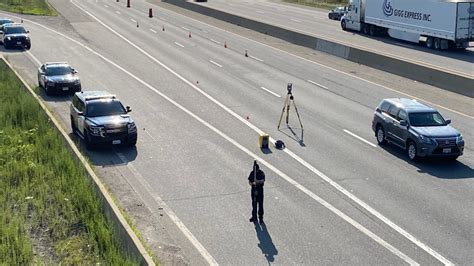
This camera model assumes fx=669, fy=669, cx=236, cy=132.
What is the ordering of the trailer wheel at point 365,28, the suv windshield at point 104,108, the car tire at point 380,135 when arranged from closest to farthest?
1. the suv windshield at point 104,108
2. the car tire at point 380,135
3. the trailer wheel at point 365,28

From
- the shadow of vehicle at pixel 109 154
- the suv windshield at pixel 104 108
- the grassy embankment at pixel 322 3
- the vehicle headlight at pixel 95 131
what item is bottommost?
the shadow of vehicle at pixel 109 154

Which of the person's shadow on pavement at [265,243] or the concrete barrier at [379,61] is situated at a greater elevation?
the concrete barrier at [379,61]

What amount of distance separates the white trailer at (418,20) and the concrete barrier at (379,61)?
781cm

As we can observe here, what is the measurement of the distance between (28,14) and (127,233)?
185 feet

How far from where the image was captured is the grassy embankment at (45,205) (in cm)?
1435

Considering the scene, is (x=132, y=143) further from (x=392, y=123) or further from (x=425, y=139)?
(x=425, y=139)

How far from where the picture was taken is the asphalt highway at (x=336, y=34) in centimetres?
4088

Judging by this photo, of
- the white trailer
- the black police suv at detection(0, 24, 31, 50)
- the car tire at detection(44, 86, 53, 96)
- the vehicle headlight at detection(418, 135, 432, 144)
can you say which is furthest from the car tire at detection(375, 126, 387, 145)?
the black police suv at detection(0, 24, 31, 50)

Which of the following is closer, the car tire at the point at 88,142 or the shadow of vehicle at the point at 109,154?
the shadow of vehicle at the point at 109,154

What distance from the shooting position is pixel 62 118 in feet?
87.5

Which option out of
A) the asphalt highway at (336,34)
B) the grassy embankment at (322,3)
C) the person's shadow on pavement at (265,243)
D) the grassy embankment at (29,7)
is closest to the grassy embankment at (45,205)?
the person's shadow on pavement at (265,243)

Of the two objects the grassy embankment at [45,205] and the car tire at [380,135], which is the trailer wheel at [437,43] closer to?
the car tire at [380,135]

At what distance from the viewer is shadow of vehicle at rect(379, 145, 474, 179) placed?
2016 centimetres

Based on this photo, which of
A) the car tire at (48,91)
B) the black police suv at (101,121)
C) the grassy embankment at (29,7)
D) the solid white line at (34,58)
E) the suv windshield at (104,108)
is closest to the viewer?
the black police suv at (101,121)
